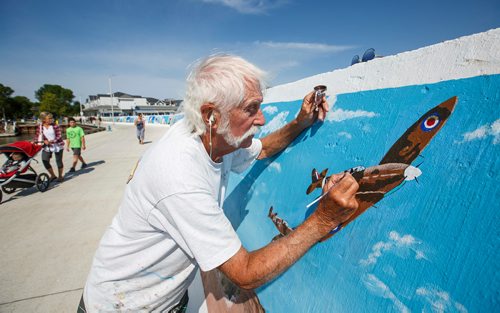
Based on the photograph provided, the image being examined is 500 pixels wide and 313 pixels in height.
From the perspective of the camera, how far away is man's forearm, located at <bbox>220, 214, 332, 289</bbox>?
0.96 m

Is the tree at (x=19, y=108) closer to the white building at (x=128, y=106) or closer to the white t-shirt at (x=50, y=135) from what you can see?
the white building at (x=128, y=106)

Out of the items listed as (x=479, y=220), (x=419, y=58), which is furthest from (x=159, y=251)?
(x=419, y=58)

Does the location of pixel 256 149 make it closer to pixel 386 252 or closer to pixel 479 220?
pixel 386 252

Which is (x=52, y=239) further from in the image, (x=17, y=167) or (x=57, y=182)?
(x=57, y=182)

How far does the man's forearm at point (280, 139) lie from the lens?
173cm

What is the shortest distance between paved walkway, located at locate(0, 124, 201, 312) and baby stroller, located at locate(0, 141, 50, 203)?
0.28 m

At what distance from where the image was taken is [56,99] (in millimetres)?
63938

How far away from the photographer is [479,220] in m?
0.75

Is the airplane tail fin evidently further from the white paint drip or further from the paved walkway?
the paved walkway

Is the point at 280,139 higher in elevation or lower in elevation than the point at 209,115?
lower

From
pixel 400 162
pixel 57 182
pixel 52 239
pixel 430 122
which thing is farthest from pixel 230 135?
pixel 57 182

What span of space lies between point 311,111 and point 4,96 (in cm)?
8028

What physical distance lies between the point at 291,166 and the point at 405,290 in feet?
3.19

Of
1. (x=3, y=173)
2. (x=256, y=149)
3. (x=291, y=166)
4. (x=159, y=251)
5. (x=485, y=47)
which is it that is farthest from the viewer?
(x=3, y=173)
